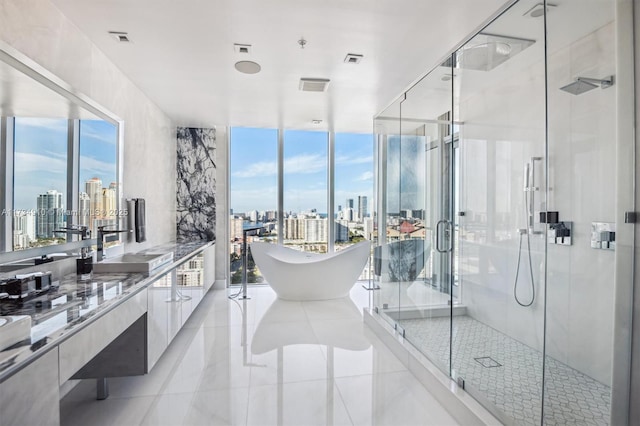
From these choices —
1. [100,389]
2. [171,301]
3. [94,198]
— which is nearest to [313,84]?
[94,198]

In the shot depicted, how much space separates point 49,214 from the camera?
6.91ft

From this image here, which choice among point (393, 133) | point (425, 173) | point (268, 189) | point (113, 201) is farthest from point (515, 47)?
point (268, 189)

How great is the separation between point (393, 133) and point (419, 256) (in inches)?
54.1

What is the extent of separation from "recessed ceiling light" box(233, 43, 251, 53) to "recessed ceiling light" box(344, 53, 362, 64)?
0.83 m

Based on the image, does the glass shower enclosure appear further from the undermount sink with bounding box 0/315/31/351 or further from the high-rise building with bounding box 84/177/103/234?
the high-rise building with bounding box 84/177/103/234

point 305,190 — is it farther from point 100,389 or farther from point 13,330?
point 13,330

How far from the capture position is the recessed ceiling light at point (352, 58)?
113 inches

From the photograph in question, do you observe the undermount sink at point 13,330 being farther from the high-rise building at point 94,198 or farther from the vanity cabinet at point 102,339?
the high-rise building at point 94,198

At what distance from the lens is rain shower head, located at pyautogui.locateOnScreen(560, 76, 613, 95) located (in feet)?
6.13

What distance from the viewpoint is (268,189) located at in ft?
18.5

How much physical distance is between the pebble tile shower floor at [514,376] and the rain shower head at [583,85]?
5.22 ft

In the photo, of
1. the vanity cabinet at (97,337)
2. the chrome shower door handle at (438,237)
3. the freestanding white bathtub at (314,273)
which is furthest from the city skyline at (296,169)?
the vanity cabinet at (97,337)

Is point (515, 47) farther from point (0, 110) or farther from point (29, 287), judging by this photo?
point (29, 287)

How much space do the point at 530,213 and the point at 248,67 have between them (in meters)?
2.62
